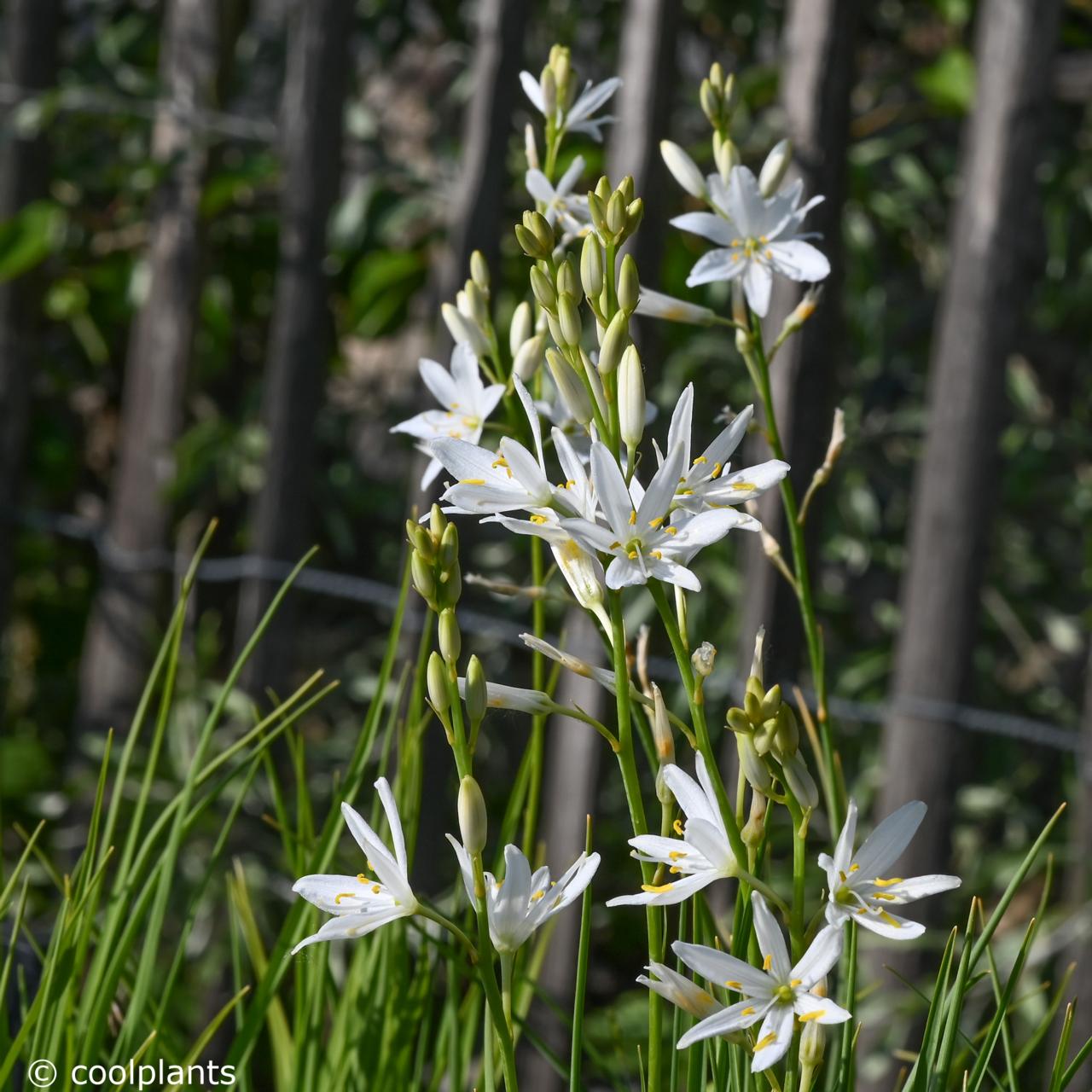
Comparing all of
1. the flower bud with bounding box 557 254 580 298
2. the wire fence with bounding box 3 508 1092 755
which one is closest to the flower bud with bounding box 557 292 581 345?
the flower bud with bounding box 557 254 580 298

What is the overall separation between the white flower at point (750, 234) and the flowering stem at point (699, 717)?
252 millimetres

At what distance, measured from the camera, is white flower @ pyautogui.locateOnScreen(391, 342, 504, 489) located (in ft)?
2.51

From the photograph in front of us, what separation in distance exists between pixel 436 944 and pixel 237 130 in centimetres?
149

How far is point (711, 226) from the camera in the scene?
2.33 feet

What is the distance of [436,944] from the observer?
741 mm

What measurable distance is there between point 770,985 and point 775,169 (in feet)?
1.39

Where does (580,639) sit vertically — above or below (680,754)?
above

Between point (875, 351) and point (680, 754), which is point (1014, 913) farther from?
point (875, 351)

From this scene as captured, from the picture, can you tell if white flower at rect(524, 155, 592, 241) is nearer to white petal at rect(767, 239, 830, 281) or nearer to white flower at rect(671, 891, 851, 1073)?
white petal at rect(767, 239, 830, 281)

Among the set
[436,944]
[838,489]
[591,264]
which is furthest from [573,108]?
[838,489]

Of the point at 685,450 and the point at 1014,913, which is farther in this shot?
the point at 1014,913

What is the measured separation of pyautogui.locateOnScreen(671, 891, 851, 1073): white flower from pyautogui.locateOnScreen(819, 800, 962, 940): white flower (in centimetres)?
1

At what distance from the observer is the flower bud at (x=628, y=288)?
1.73 feet

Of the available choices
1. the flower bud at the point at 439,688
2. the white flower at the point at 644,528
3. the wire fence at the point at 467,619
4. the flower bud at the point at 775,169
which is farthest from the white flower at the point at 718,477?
the wire fence at the point at 467,619
